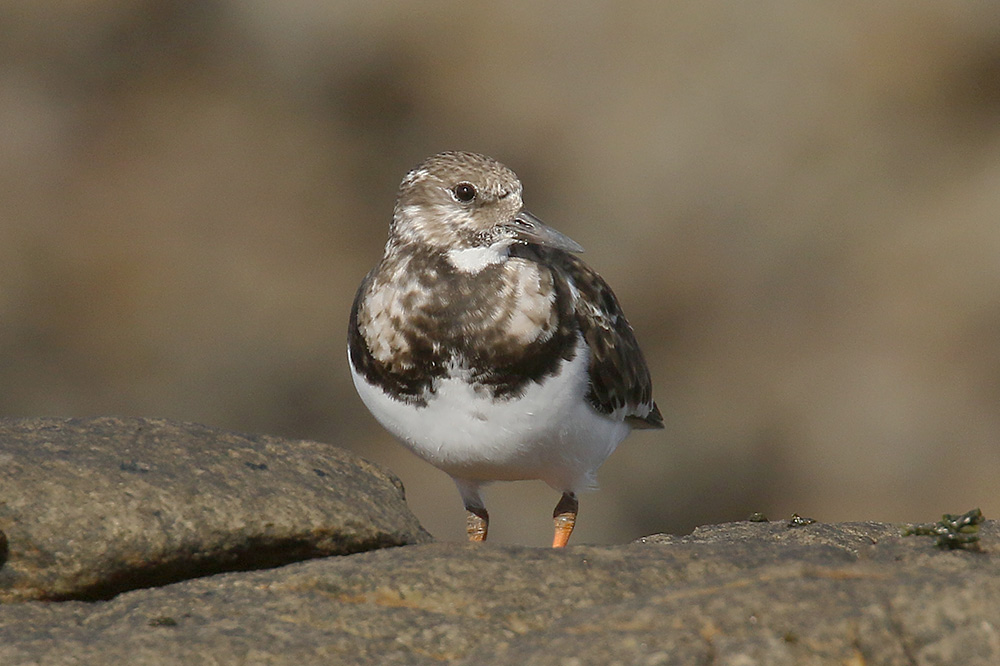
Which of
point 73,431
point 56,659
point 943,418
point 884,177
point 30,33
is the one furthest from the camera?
point 30,33

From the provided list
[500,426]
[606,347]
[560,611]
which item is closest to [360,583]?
[560,611]

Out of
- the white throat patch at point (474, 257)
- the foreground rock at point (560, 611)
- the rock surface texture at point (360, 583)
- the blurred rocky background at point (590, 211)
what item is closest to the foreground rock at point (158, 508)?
the rock surface texture at point (360, 583)

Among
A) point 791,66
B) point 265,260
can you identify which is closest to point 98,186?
point 265,260

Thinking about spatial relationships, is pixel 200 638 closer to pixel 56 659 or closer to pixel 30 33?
pixel 56 659

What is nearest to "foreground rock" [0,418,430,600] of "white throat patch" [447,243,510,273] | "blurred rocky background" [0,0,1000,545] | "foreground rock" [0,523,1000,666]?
"foreground rock" [0,523,1000,666]

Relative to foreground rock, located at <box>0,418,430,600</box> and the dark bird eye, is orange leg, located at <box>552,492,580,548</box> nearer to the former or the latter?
foreground rock, located at <box>0,418,430,600</box>
